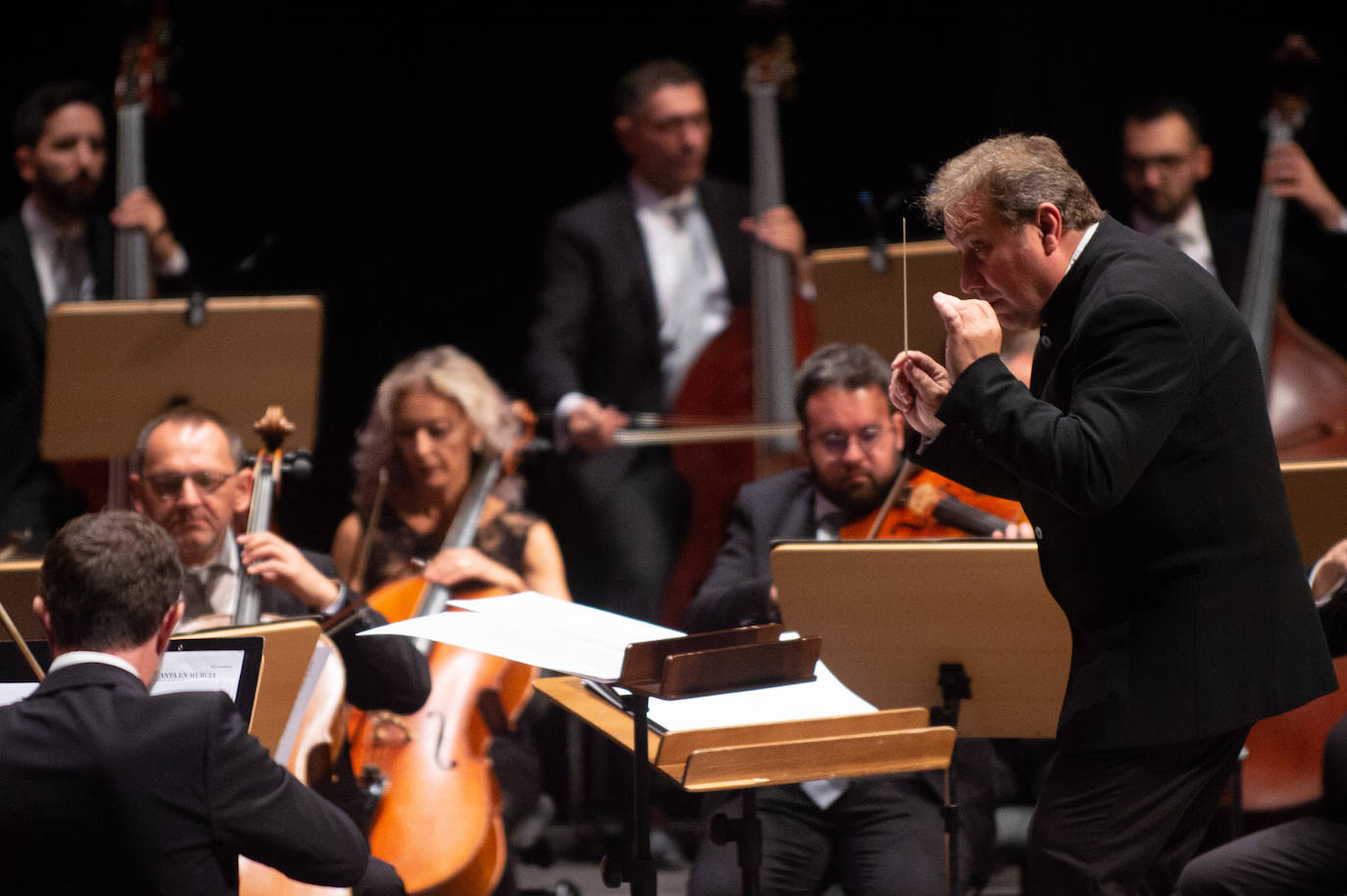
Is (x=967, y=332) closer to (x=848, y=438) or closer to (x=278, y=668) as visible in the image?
(x=278, y=668)

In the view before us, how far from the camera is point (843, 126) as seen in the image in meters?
4.45

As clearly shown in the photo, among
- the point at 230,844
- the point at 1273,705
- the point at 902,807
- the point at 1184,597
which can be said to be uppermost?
the point at 1184,597

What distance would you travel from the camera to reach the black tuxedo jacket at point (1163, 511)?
1.71m

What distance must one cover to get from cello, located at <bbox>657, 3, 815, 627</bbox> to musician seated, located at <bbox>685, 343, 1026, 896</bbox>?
2.13 ft

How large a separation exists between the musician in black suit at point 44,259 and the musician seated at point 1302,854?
2606 mm

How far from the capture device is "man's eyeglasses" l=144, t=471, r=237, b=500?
2.82 m

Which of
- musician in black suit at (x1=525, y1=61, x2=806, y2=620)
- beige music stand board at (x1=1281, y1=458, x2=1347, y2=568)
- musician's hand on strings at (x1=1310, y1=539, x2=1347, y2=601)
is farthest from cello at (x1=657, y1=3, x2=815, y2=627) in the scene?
musician's hand on strings at (x1=1310, y1=539, x2=1347, y2=601)

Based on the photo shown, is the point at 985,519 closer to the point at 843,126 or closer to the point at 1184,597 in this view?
the point at 1184,597

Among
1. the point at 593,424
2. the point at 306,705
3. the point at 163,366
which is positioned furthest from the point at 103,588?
the point at 593,424

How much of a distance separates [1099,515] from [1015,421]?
0.17 meters

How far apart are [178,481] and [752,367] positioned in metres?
1.41

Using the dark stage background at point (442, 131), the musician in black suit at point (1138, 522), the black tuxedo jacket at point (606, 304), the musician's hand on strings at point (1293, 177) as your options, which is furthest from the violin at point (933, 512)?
the dark stage background at point (442, 131)

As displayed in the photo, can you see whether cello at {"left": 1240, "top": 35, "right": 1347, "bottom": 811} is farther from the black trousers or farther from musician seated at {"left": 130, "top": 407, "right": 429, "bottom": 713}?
musician seated at {"left": 130, "top": 407, "right": 429, "bottom": 713}

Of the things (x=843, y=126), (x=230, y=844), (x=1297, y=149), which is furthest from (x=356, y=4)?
(x=230, y=844)
